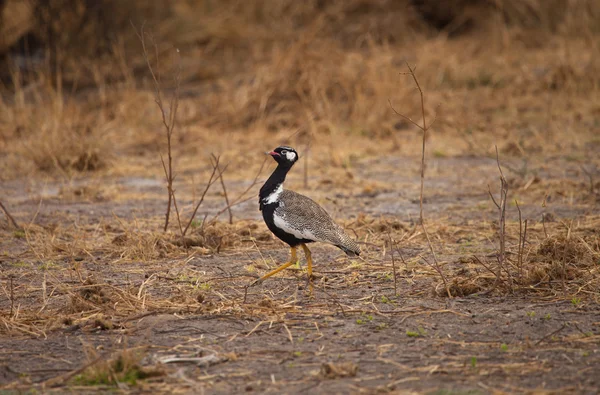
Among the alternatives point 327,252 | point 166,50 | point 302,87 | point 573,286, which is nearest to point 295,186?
point 327,252

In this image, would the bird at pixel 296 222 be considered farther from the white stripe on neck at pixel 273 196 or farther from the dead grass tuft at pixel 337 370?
the dead grass tuft at pixel 337 370

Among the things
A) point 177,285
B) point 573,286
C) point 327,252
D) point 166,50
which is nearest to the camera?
point 573,286

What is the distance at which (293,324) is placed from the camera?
15.1 feet

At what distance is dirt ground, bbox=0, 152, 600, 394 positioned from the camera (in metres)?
3.87

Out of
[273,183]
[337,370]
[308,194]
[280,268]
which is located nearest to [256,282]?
[280,268]

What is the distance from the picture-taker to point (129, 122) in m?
11.5

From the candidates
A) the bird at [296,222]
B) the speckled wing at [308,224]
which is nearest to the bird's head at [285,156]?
the bird at [296,222]

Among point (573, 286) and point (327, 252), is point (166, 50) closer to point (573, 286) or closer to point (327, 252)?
point (327, 252)

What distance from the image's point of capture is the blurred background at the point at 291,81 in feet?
33.7

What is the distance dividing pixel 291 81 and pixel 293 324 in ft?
24.7

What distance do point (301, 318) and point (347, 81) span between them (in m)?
7.36

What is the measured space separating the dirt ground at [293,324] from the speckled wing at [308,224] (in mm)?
321

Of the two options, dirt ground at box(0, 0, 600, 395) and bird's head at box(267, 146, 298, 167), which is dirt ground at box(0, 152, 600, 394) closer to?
dirt ground at box(0, 0, 600, 395)

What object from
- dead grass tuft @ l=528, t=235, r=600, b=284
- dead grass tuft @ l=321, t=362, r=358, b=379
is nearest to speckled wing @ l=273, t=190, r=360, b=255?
dead grass tuft @ l=528, t=235, r=600, b=284
